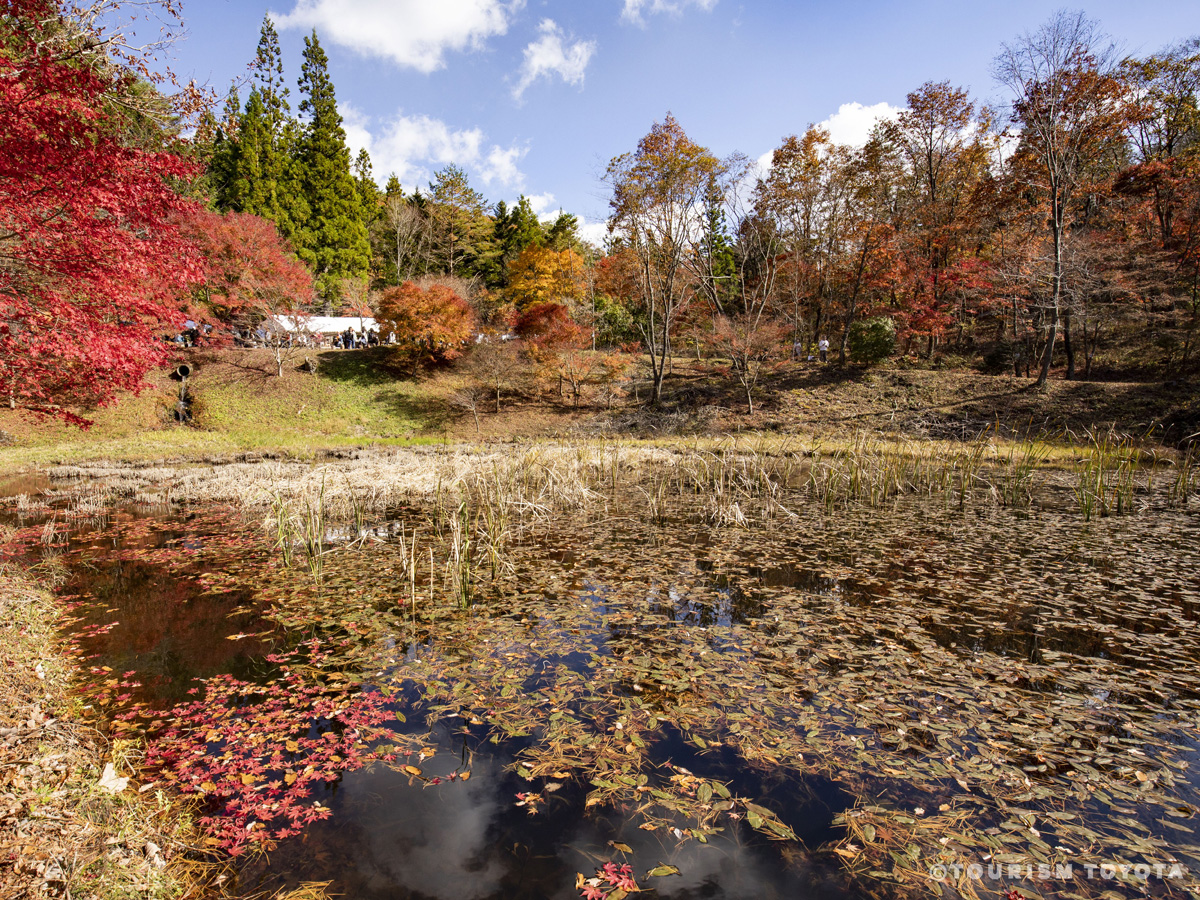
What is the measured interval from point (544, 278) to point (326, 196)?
17.0 metres

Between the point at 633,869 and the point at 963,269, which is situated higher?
the point at 963,269

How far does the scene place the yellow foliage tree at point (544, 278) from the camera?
2798 centimetres

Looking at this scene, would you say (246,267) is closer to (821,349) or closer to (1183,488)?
(821,349)

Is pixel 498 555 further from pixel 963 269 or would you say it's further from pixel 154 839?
pixel 963 269

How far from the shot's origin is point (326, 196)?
33750mm

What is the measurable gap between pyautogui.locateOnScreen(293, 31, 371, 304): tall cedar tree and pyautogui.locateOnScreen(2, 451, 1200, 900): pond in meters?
31.5

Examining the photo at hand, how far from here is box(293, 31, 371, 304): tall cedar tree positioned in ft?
109

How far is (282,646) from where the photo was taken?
444 cm

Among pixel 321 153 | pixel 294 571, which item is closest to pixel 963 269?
pixel 294 571

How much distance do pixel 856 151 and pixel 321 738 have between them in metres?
28.9

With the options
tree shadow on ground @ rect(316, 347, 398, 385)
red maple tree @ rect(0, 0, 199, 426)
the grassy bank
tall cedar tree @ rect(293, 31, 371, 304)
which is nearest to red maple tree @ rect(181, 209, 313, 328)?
tree shadow on ground @ rect(316, 347, 398, 385)

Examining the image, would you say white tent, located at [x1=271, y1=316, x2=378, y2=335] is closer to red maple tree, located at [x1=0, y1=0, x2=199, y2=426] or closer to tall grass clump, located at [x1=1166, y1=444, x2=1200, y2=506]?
red maple tree, located at [x1=0, y1=0, x2=199, y2=426]

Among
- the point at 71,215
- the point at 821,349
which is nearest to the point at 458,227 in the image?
the point at 821,349

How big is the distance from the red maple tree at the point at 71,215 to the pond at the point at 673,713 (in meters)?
2.60
